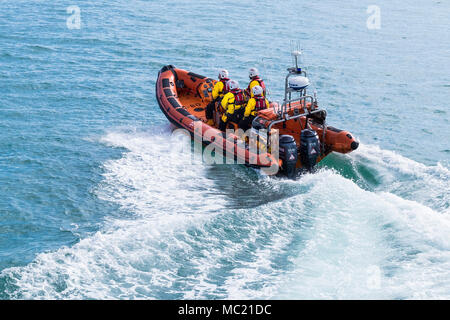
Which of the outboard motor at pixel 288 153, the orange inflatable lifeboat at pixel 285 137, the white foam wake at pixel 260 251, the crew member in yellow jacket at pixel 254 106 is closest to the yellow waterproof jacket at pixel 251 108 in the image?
the crew member in yellow jacket at pixel 254 106

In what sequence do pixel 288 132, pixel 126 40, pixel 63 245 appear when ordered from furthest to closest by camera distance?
pixel 126 40
pixel 288 132
pixel 63 245

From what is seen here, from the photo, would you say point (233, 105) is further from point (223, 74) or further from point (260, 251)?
point (260, 251)

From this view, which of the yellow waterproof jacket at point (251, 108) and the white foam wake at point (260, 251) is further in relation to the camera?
the yellow waterproof jacket at point (251, 108)

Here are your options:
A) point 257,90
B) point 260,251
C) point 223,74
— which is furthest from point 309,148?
point 223,74

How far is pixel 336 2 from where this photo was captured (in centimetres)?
1992

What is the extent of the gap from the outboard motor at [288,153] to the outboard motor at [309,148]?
0.17m

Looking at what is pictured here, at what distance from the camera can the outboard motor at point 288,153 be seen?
7471 mm

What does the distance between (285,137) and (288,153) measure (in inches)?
9.7

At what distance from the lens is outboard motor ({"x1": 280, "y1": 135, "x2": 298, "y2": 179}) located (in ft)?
24.5

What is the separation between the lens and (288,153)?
7469 mm

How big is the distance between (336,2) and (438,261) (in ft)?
52.7

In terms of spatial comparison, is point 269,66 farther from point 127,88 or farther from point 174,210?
point 174,210

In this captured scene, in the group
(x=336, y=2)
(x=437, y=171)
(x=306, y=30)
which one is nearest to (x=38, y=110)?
(x=437, y=171)

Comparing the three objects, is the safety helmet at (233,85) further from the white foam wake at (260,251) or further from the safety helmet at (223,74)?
the white foam wake at (260,251)
